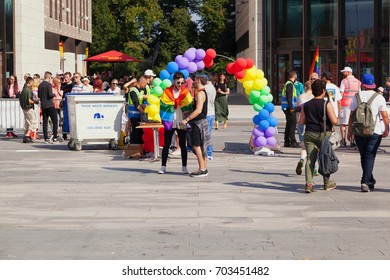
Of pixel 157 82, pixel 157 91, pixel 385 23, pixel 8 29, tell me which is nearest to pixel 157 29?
pixel 8 29

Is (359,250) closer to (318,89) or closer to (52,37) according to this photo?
(318,89)

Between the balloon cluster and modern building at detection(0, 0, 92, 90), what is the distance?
28949 millimetres

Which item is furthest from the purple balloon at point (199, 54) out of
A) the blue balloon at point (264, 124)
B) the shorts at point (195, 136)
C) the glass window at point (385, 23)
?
the glass window at point (385, 23)

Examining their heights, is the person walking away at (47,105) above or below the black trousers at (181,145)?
above

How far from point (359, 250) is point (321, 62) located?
36862 millimetres

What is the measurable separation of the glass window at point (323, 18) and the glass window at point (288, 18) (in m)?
0.71

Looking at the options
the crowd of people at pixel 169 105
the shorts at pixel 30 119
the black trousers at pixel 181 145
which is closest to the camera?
the crowd of people at pixel 169 105

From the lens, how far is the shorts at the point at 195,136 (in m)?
16.5

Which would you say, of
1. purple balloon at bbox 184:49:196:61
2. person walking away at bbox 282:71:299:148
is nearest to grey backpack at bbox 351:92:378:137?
purple balloon at bbox 184:49:196:61

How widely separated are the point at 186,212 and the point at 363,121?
3.59 m

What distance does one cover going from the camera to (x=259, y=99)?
21.1 meters

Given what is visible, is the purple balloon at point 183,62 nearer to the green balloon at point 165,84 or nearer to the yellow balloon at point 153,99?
the green balloon at point 165,84

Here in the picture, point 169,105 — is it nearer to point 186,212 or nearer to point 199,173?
point 199,173

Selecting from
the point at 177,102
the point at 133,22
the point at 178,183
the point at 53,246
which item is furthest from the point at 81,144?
the point at 133,22
